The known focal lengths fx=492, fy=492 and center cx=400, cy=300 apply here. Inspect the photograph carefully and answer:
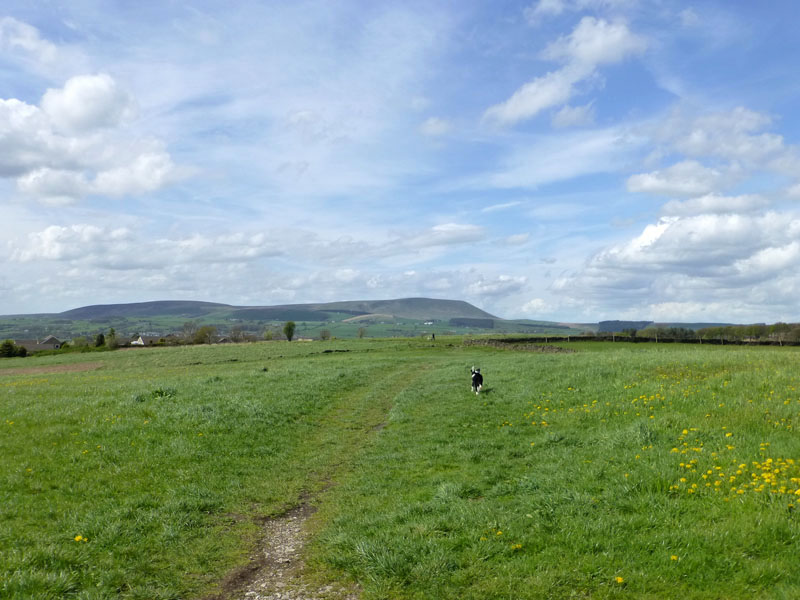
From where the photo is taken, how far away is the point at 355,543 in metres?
8.62

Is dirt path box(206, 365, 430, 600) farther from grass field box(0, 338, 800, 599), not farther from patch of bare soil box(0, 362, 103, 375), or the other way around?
patch of bare soil box(0, 362, 103, 375)

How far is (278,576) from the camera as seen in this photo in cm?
802

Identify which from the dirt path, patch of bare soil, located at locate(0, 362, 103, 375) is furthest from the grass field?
patch of bare soil, located at locate(0, 362, 103, 375)

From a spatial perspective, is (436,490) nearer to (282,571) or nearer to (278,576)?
→ (282,571)

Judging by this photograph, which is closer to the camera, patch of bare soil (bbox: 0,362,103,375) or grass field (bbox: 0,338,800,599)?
grass field (bbox: 0,338,800,599)

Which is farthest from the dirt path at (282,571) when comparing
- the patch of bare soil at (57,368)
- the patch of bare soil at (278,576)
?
the patch of bare soil at (57,368)

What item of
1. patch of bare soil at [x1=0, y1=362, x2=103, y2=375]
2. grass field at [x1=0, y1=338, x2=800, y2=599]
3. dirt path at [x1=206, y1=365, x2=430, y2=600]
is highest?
grass field at [x1=0, y1=338, x2=800, y2=599]

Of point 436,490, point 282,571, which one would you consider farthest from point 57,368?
point 282,571

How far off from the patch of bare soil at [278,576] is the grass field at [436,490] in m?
0.29

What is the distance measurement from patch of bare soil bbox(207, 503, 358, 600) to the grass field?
29cm

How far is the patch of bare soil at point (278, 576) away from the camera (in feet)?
24.1

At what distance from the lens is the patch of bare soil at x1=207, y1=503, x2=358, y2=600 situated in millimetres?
7352

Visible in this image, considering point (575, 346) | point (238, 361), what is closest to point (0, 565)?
point (238, 361)

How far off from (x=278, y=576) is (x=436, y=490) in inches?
170
